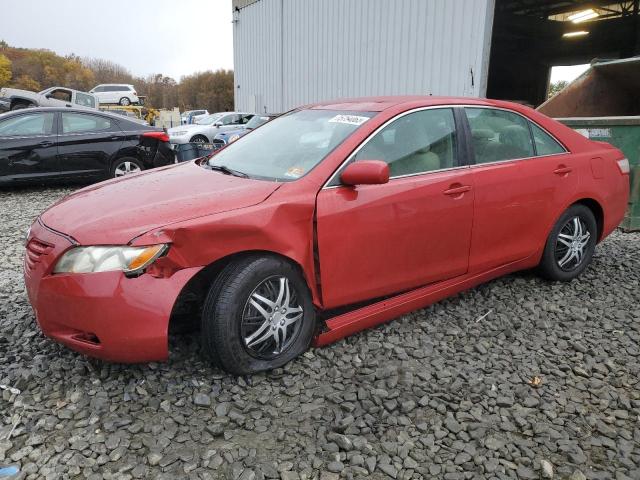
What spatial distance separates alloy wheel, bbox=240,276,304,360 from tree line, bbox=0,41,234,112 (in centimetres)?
5193

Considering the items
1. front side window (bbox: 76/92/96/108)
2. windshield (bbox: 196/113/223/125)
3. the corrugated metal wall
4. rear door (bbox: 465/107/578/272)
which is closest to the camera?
rear door (bbox: 465/107/578/272)

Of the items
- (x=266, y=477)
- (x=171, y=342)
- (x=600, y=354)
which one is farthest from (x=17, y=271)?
(x=600, y=354)

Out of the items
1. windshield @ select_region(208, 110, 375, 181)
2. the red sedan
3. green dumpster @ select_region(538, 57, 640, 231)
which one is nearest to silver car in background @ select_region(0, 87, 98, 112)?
green dumpster @ select_region(538, 57, 640, 231)

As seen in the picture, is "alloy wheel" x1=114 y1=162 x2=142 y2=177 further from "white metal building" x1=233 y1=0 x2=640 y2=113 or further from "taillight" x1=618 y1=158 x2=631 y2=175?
"taillight" x1=618 y1=158 x2=631 y2=175

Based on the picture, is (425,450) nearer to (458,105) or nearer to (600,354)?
(600,354)

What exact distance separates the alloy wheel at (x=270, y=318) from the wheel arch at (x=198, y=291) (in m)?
0.13

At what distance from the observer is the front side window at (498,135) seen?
339 cm

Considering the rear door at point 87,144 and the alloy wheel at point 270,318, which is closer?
the alloy wheel at point 270,318

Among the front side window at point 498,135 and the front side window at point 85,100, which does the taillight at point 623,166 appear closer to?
the front side window at point 498,135

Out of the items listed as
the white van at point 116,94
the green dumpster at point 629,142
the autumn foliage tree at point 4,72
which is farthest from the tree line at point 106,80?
the green dumpster at point 629,142

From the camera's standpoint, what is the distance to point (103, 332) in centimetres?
230

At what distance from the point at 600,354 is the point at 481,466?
1.35 metres

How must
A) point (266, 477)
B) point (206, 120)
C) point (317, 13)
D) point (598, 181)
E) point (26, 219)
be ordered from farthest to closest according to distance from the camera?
point (206, 120), point (317, 13), point (26, 219), point (598, 181), point (266, 477)

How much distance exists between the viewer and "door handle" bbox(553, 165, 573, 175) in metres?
3.70
